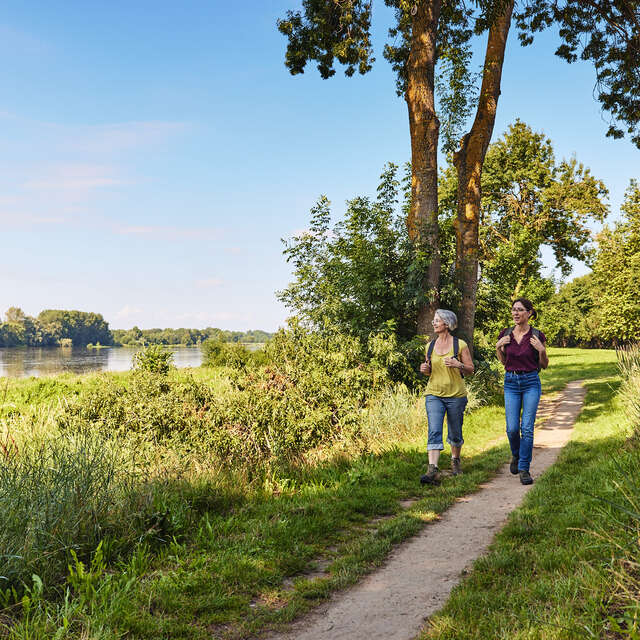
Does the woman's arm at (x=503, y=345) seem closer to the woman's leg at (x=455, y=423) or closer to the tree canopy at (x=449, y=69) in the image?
the woman's leg at (x=455, y=423)

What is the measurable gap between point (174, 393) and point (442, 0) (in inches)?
459

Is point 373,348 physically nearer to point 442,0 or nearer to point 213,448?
point 213,448

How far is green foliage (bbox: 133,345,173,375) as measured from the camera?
11.1 meters

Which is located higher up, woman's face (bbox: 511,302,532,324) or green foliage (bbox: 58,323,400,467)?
woman's face (bbox: 511,302,532,324)

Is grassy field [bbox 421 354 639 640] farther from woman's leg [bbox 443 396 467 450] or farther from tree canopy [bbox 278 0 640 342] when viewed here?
tree canopy [bbox 278 0 640 342]

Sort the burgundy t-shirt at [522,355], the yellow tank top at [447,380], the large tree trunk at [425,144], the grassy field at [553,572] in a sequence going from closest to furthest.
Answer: the grassy field at [553,572], the burgundy t-shirt at [522,355], the yellow tank top at [447,380], the large tree trunk at [425,144]

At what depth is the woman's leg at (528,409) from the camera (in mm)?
6398

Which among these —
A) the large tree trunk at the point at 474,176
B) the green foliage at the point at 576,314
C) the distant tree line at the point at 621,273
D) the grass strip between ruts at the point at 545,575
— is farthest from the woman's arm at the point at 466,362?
the green foliage at the point at 576,314

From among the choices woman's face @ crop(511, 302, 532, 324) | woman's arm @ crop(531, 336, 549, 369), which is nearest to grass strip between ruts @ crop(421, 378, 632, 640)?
woman's arm @ crop(531, 336, 549, 369)

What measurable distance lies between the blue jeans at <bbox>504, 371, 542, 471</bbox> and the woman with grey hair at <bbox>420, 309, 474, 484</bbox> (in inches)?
22.0

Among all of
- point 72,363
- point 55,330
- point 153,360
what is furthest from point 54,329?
point 153,360

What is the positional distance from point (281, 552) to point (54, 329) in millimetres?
127342

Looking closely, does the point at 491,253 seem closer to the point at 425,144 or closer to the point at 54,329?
the point at 425,144

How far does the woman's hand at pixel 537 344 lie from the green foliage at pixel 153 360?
300 inches
